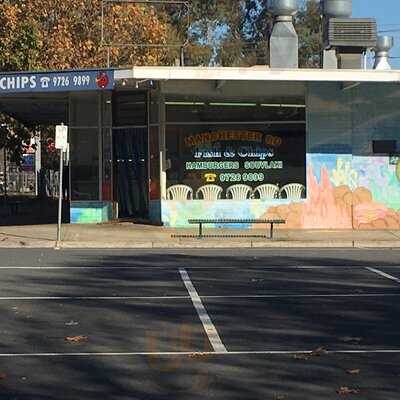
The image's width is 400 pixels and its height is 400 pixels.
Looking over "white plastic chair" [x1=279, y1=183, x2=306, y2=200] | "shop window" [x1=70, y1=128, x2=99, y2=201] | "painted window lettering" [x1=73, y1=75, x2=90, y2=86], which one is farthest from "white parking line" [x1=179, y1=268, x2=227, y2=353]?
"shop window" [x1=70, y1=128, x2=99, y2=201]

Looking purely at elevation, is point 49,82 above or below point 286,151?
above

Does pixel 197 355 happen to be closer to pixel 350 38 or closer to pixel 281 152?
pixel 281 152

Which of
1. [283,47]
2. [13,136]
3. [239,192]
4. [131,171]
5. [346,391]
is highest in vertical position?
[283,47]

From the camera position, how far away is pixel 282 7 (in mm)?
23297

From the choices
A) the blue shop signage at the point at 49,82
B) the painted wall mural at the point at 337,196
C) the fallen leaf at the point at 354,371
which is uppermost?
the blue shop signage at the point at 49,82

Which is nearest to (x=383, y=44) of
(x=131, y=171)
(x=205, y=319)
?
(x=131, y=171)

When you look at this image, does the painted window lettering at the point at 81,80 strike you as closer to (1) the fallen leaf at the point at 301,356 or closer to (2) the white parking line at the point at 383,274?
(2) the white parking line at the point at 383,274

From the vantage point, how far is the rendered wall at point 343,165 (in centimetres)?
2158

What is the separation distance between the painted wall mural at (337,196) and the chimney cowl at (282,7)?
4787 mm

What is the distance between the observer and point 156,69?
19.4m

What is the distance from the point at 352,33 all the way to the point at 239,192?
5.72 metres

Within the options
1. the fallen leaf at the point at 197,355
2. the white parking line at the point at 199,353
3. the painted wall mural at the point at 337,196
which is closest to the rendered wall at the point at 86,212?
the painted wall mural at the point at 337,196

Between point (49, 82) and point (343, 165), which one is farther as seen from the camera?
point (343, 165)

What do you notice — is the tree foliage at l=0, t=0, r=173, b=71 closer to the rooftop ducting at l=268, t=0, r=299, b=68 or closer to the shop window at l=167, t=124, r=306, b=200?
the rooftop ducting at l=268, t=0, r=299, b=68
